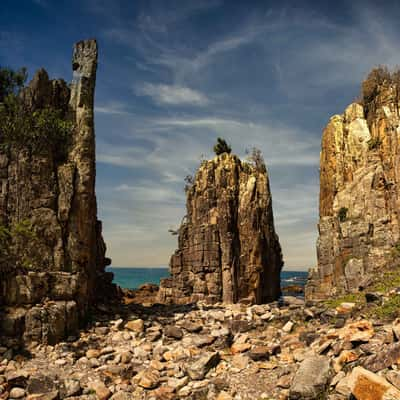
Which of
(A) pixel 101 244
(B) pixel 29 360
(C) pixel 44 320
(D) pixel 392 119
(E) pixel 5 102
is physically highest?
(D) pixel 392 119

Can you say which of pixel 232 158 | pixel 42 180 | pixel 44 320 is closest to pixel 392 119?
pixel 232 158

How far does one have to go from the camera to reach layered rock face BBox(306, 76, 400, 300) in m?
25.9

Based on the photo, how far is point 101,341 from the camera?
522 inches

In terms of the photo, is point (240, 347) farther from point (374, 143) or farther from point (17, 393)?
point (374, 143)

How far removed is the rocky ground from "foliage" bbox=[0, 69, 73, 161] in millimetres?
7335

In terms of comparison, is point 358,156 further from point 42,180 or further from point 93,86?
point 42,180

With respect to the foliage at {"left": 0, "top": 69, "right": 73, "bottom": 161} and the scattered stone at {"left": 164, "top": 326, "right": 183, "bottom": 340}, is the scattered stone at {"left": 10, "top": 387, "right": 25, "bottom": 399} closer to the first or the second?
the scattered stone at {"left": 164, "top": 326, "right": 183, "bottom": 340}

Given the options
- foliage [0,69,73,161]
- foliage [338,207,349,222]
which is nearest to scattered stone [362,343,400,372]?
foliage [0,69,73,161]

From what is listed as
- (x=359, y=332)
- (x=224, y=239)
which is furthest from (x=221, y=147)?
(x=359, y=332)

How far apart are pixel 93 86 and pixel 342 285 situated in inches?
767

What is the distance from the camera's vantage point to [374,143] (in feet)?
96.8

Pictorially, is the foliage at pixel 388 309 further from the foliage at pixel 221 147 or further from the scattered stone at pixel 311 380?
the foliage at pixel 221 147

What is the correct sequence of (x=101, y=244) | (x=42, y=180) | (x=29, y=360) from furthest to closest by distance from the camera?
(x=101, y=244) → (x=42, y=180) → (x=29, y=360)

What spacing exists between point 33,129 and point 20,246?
477cm
